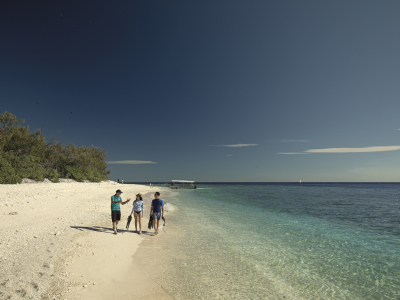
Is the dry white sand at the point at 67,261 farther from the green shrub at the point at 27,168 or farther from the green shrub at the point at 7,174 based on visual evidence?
the green shrub at the point at 27,168

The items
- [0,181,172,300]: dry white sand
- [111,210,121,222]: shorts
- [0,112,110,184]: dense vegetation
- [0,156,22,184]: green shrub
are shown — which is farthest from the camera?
[0,112,110,184]: dense vegetation

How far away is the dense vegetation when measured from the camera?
27.4m

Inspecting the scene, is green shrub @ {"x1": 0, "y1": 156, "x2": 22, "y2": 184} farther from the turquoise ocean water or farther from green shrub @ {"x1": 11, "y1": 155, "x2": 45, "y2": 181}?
the turquoise ocean water

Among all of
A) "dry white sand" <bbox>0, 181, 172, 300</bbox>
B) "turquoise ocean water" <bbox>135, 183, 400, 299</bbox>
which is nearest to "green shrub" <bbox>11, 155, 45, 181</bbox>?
"dry white sand" <bbox>0, 181, 172, 300</bbox>

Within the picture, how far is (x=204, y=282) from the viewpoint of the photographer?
634cm

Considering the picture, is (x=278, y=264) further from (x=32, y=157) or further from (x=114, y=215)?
(x=32, y=157)

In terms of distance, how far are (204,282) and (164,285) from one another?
1290mm

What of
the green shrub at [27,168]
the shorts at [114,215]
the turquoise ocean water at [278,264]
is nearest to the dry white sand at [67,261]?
the shorts at [114,215]

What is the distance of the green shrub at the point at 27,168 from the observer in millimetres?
27614

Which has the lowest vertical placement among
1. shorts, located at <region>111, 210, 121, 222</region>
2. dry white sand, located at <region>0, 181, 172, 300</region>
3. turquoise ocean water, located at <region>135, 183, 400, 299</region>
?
turquoise ocean water, located at <region>135, 183, 400, 299</region>

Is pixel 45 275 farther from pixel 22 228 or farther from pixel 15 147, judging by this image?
pixel 15 147

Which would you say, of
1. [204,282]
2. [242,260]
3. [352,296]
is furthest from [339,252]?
[204,282]

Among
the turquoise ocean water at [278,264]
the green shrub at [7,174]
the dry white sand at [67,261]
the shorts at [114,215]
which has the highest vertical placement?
the green shrub at [7,174]

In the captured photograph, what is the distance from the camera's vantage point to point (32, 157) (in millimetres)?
31734
